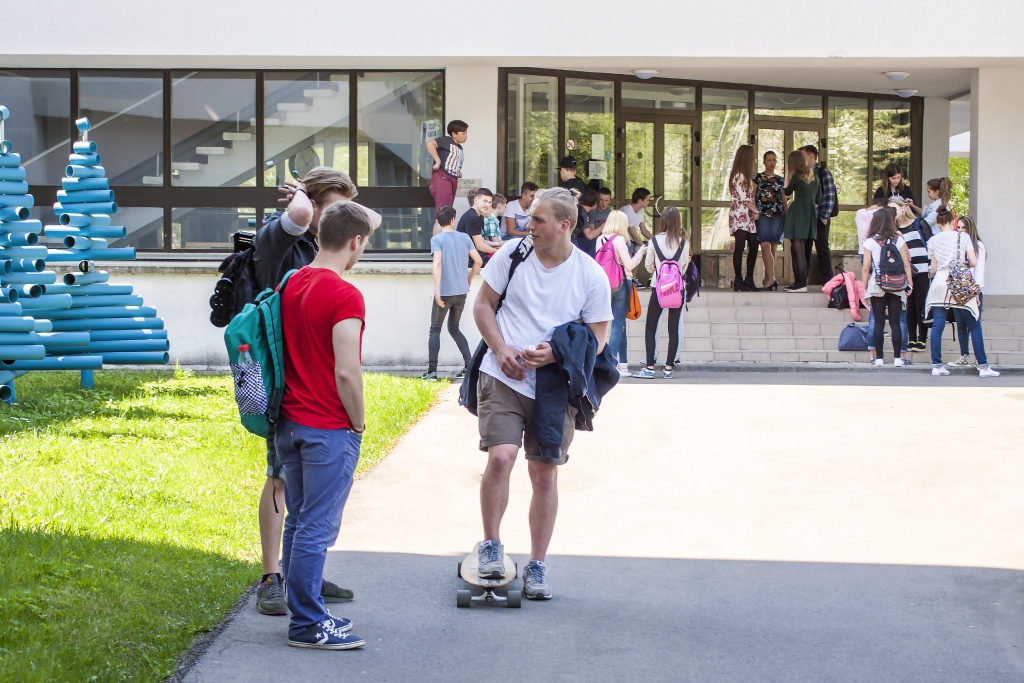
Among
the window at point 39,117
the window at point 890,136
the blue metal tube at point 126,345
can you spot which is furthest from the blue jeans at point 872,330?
the window at point 39,117

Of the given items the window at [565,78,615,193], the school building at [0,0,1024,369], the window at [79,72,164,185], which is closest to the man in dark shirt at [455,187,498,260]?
the school building at [0,0,1024,369]

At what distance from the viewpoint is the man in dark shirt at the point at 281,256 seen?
4.68m

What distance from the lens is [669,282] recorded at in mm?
12586

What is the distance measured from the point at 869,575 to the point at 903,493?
1.84 meters

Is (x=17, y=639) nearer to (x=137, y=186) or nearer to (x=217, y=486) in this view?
(x=217, y=486)

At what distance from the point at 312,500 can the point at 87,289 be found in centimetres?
734

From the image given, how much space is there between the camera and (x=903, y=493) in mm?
7191

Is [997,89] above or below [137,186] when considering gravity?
above

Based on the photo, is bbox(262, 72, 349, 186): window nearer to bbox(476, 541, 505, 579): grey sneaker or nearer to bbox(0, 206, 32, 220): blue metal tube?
bbox(0, 206, 32, 220): blue metal tube

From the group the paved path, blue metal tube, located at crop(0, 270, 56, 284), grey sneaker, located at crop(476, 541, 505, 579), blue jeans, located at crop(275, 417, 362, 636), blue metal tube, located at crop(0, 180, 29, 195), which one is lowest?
the paved path

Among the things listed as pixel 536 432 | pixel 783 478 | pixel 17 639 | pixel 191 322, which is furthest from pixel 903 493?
pixel 191 322

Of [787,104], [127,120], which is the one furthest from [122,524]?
[787,104]

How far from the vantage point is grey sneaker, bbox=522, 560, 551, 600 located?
5062 mm

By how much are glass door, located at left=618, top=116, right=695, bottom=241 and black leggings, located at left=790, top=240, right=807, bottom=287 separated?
2.22 metres
